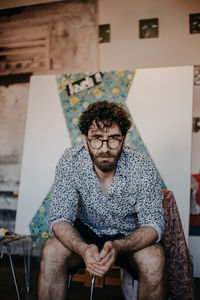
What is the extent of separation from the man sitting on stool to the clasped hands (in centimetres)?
4

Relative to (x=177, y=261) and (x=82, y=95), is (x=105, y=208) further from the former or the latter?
(x=82, y=95)

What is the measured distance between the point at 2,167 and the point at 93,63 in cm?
153

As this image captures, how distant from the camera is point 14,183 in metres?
3.05

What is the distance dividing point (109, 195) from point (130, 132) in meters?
1.12

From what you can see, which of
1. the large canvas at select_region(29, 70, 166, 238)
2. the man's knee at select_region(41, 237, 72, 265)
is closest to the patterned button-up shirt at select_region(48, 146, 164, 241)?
the man's knee at select_region(41, 237, 72, 265)

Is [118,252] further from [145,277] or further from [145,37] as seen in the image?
[145,37]

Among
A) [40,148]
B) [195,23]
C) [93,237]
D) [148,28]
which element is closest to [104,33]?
[148,28]

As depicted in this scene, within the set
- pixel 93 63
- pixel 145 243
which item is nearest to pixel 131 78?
pixel 93 63

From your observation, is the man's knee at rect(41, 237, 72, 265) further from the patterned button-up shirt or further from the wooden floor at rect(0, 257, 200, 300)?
the wooden floor at rect(0, 257, 200, 300)

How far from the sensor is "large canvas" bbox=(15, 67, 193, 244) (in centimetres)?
237

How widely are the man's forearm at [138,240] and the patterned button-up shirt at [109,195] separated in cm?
7

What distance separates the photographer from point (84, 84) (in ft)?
8.66

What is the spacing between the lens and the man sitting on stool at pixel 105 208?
4.16 ft

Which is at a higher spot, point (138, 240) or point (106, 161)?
point (106, 161)
